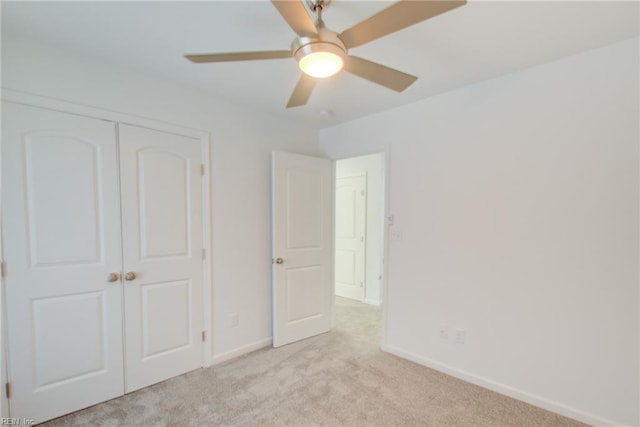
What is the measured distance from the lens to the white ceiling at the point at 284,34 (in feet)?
4.89

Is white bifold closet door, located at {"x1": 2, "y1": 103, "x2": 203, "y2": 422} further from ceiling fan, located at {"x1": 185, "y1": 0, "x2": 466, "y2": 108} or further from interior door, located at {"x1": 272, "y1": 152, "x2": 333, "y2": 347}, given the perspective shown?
ceiling fan, located at {"x1": 185, "y1": 0, "x2": 466, "y2": 108}

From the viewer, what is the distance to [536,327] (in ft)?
6.79

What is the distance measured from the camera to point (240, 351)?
2793 millimetres

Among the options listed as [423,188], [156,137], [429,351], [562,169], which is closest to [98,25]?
[156,137]

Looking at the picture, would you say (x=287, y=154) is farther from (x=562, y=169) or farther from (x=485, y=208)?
(x=562, y=169)

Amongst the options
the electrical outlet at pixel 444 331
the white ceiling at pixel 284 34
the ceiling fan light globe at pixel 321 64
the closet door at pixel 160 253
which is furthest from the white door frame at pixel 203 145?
the electrical outlet at pixel 444 331

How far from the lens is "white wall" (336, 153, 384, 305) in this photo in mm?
4391

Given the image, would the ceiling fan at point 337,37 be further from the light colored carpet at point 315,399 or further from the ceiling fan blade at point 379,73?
the light colored carpet at point 315,399

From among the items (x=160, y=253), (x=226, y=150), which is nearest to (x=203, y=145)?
(x=226, y=150)

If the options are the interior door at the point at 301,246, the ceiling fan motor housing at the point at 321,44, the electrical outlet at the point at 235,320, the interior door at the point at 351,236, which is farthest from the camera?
Result: the interior door at the point at 351,236

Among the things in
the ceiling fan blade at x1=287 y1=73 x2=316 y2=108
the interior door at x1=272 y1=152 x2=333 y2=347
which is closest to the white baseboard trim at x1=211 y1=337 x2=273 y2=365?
the interior door at x1=272 y1=152 x2=333 y2=347

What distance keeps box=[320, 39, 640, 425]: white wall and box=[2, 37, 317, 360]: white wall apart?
130cm

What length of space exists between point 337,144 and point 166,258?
6.89ft

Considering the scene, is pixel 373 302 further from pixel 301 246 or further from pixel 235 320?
pixel 235 320
